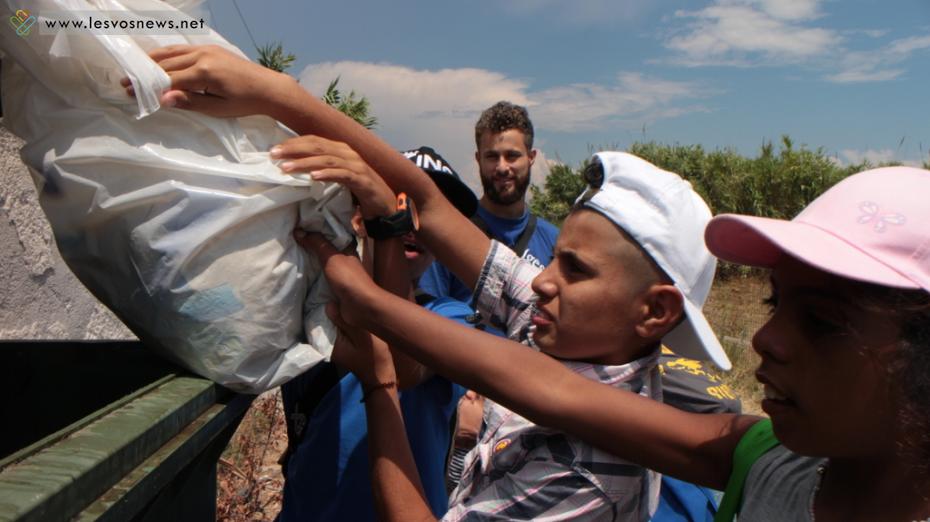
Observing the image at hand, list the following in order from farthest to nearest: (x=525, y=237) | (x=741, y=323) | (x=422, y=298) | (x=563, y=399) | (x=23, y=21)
A: 1. (x=741, y=323)
2. (x=525, y=237)
3. (x=422, y=298)
4. (x=563, y=399)
5. (x=23, y=21)

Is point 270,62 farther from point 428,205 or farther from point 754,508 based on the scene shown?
point 754,508

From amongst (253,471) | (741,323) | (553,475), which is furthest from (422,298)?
(741,323)

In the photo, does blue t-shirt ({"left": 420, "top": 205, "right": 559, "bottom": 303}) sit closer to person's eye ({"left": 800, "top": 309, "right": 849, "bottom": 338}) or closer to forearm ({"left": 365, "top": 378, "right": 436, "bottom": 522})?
forearm ({"left": 365, "top": 378, "right": 436, "bottom": 522})

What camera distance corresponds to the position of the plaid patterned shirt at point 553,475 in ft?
4.08

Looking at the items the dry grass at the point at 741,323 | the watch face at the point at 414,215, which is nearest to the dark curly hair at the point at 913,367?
the watch face at the point at 414,215

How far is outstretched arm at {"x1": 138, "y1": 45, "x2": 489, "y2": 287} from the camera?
1287 mm

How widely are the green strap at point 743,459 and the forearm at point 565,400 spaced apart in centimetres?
3

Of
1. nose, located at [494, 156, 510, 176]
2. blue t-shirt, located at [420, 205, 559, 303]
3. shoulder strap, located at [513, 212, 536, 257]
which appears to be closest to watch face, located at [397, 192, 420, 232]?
blue t-shirt, located at [420, 205, 559, 303]

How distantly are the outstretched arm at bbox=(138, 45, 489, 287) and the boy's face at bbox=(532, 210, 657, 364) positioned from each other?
0.30 m

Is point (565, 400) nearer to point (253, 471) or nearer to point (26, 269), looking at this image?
point (26, 269)

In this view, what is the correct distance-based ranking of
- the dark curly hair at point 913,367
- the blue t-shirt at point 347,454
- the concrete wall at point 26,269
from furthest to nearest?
the concrete wall at point 26,269, the blue t-shirt at point 347,454, the dark curly hair at point 913,367

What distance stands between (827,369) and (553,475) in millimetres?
475

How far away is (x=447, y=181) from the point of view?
1.87 meters

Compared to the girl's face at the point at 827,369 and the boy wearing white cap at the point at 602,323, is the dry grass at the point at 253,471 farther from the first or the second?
the girl's face at the point at 827,369
